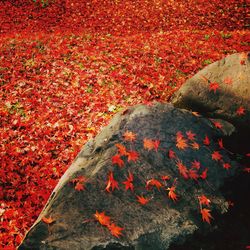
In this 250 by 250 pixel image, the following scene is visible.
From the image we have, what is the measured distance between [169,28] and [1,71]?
6.80 metres

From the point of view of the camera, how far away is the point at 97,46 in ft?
27.2

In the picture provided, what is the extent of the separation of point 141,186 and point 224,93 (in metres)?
2.58

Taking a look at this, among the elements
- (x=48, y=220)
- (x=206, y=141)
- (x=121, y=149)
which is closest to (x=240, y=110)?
(x=206, y=141)

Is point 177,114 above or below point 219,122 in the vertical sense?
above

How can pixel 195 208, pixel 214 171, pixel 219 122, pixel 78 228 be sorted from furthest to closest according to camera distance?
pixel 219 122, pixel 214 171, pixel 195 208, pixel 78 228

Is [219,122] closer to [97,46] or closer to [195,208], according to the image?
[195,208]

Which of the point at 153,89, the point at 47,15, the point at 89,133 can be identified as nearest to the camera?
the point at 89,133

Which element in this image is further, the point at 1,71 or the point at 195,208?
the point at 1,71

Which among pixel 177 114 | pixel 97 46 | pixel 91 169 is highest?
pixel 97 46

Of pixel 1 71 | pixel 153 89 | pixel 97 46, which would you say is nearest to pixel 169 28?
pixel 97 46

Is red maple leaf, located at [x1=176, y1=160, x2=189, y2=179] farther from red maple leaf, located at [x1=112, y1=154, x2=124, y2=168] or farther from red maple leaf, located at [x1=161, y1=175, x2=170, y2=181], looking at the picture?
red maple leaf, located at [x1=112, y1=154, x2=124, y2=168]

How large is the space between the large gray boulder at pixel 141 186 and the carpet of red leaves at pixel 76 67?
58.6 inches

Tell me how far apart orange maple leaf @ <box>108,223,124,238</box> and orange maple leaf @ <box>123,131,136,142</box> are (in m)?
1.20

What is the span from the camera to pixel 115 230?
2639mm
